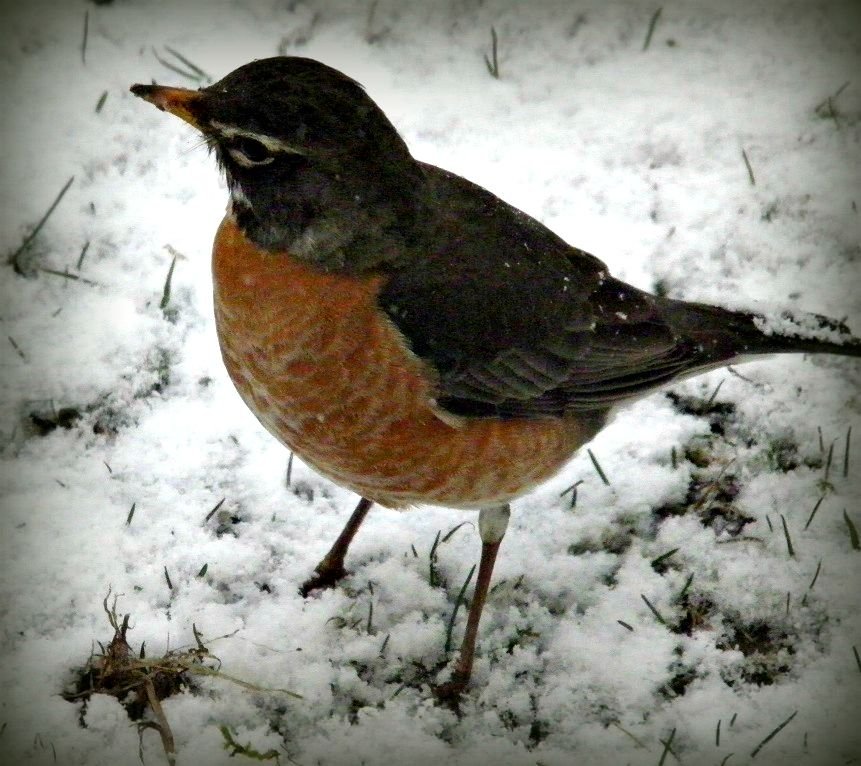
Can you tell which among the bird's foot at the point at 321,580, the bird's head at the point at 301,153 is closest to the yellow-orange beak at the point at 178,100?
the bird's head at the point at 301,153

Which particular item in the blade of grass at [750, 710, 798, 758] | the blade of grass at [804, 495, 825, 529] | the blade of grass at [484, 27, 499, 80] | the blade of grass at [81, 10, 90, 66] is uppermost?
the blade of grass at [484, 27, 499, 80]

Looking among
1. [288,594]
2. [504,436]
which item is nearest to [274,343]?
[504,436]

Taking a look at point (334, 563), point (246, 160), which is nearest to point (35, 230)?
point (246, 160)

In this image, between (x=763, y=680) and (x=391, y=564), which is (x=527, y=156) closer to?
(x=391, y=564)

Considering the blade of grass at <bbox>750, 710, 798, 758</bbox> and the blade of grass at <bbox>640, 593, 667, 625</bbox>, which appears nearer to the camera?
the blade of grass at <bbox>750, 710, 798, 758</bbox>

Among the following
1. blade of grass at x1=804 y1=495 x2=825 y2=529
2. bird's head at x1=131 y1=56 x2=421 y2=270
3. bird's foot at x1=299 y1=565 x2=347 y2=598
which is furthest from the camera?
blade of grass at x1=804 y1=495 x2=825 y2=529

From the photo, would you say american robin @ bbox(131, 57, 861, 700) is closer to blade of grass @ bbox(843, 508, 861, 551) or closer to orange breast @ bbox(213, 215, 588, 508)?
orange breast @ bbox(213, 215, 588, 508)

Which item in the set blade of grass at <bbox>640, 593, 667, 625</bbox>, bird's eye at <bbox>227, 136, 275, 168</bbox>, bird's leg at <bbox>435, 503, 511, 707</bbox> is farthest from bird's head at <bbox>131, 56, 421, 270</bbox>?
blade of grass at <bbox>640, 593, 667, 625</bbox>

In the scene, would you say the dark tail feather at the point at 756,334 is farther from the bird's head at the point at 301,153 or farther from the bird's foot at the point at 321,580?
the bird's foot at the point at 321,580
